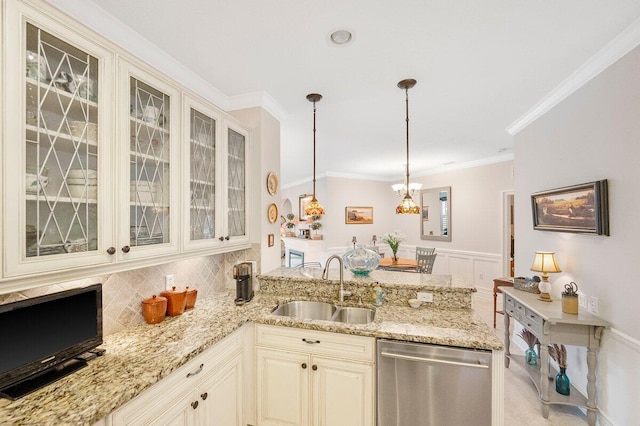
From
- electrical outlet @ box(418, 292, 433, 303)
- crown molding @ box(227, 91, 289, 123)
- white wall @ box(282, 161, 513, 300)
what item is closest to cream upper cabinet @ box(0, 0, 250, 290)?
crown molding @ box(227, 91, 289, 123)

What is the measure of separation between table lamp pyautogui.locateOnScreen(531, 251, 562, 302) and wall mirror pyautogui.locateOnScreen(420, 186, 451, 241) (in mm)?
3595

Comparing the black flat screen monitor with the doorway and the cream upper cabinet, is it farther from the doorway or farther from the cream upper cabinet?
the doorway

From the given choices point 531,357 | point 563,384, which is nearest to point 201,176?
point 563,384

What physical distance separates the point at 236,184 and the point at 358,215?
4933mm

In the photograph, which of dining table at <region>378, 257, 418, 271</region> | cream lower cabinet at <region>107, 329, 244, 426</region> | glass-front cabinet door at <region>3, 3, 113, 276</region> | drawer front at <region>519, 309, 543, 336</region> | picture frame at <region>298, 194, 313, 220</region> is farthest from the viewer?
picture frame at <region>298, 194, 313, 220</region>

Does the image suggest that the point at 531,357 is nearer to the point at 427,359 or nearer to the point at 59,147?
the point at 427,359

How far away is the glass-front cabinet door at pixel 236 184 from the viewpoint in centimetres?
230

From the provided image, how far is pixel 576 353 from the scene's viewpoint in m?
2.47

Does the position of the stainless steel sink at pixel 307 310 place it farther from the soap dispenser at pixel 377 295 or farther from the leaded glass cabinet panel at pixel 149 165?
the leaded glass cabinet panel at pixel 149 165

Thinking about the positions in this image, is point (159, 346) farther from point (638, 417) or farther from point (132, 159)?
point (638, 417)

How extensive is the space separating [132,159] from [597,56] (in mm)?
3192

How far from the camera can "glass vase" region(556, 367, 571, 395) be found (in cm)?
235

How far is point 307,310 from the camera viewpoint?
93.9 inches

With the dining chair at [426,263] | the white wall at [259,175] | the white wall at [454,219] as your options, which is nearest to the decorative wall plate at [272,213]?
the white wall at [259,175]
